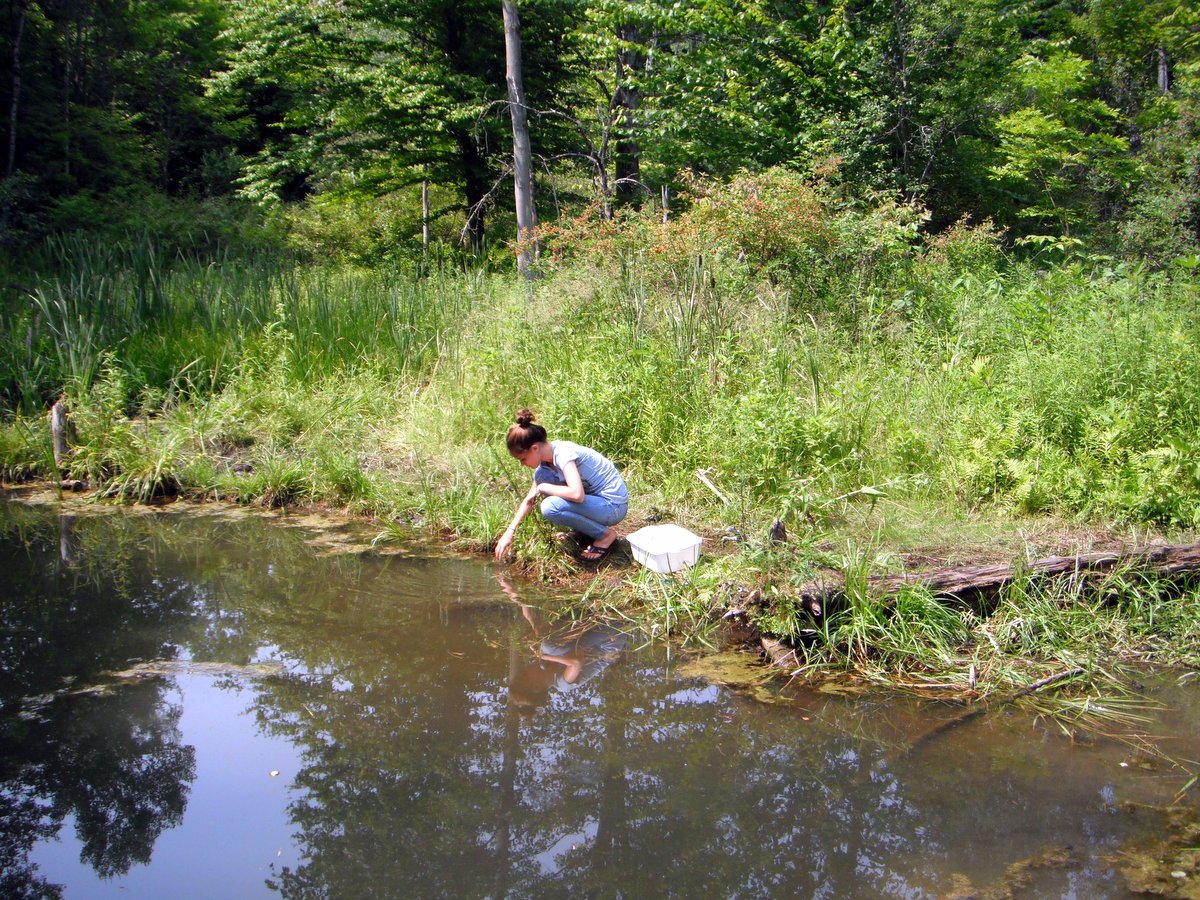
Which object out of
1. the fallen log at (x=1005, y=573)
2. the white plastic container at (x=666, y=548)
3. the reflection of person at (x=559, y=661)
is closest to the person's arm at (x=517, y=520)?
the reflection of person at (x=559, y=661)

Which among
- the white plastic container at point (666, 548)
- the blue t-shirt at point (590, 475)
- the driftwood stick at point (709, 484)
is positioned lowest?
the white plastic container at point (666, 548)

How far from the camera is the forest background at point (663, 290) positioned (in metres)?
5.81

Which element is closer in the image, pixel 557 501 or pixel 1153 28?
pixel 557 501

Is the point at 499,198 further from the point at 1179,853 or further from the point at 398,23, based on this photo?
the point at 1179,853

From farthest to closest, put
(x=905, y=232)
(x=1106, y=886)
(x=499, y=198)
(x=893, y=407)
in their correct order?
(x=499, y=198)
(x=905, y=232)
(x=893, y=407)
(x=1106, y=886)

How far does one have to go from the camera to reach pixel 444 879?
10.1 feet

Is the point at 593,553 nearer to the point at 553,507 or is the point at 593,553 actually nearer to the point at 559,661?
the point at 553,507

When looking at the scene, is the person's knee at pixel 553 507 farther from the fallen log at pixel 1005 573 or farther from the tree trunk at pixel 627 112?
the tree trunk at pixel 627 112

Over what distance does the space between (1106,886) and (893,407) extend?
385 centimetres

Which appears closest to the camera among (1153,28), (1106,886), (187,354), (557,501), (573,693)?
(1106,886)

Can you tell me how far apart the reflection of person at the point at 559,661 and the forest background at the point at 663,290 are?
1.27 ft

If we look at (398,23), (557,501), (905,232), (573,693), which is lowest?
(573,693)

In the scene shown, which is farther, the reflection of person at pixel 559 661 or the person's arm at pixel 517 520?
the person's arm at pixel 517 520

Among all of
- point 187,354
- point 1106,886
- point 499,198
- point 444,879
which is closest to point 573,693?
point 444,879
